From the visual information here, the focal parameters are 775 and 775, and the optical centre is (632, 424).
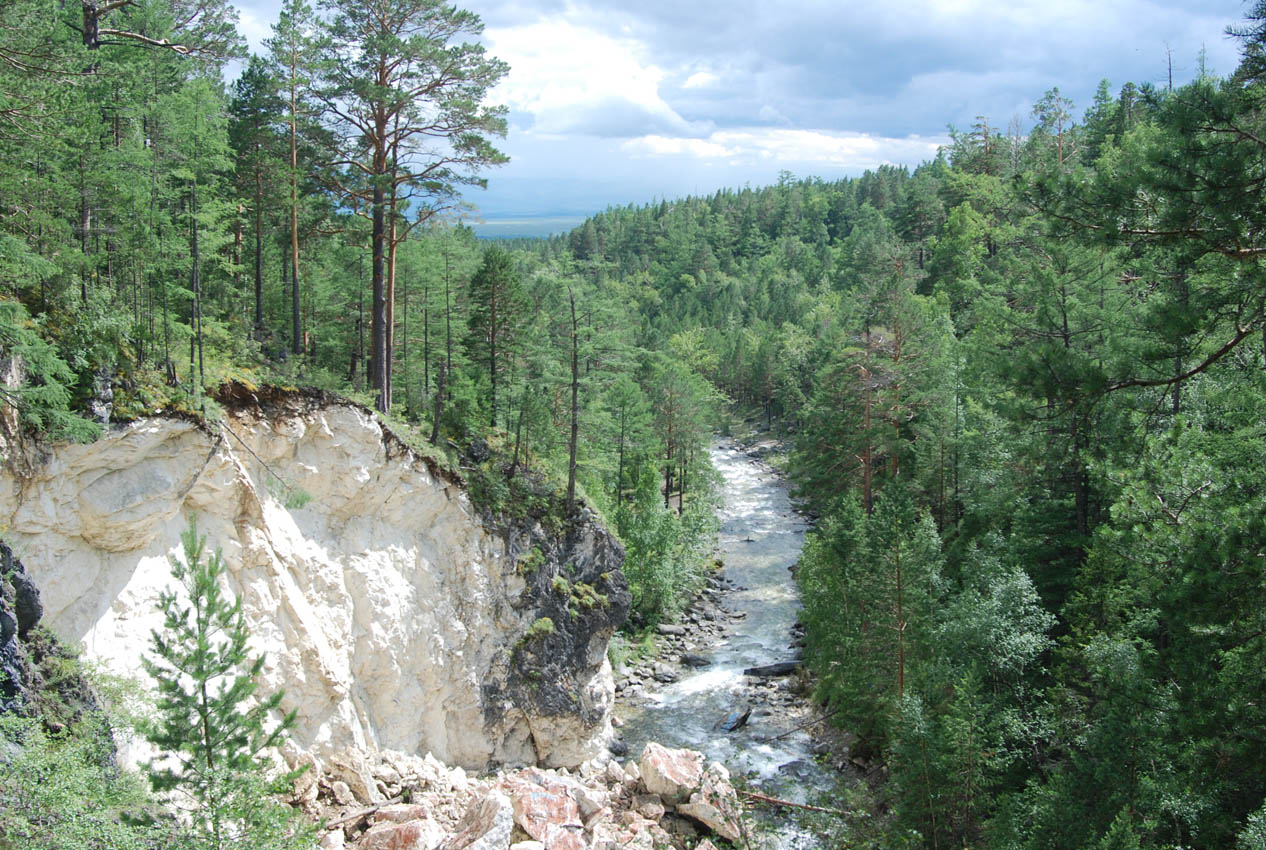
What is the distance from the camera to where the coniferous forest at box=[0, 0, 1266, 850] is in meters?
9.64

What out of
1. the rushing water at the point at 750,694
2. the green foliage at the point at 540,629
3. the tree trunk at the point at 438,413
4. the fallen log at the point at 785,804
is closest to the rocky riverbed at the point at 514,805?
the fallen log at the point at 785,804

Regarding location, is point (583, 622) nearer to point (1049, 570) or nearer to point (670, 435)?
point (1049, 570)

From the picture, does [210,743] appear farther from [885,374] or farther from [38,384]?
[885,374]

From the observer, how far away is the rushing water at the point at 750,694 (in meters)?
23.4

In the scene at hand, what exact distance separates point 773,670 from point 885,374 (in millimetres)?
12507

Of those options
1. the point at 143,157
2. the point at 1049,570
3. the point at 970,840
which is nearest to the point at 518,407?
the point at 143,157

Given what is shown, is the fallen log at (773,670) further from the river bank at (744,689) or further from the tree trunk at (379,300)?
the tree trunk at (379,300)

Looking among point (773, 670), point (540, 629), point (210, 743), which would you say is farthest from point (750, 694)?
point (210, 743)

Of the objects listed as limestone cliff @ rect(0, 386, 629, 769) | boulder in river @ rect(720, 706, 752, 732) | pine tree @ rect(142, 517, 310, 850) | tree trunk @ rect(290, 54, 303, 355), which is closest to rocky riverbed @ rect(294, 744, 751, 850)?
limestone cliff @ rect(0, 386, 629, 769)

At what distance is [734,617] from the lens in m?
36.1

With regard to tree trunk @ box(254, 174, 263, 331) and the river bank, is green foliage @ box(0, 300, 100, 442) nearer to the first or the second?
tree trunk @ box(254, 174, 263, 331)

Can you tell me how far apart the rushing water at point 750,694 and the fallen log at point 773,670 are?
0.40 m

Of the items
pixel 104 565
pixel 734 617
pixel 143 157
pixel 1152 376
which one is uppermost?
pixel 143 157

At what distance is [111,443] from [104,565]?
2.31m
